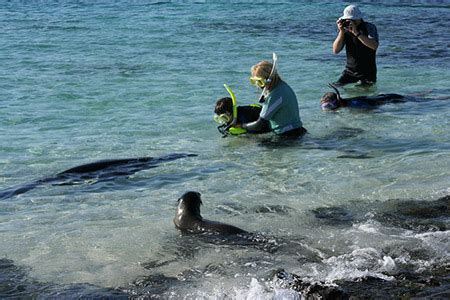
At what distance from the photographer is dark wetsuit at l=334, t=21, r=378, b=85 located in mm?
11336

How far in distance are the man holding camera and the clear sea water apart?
440 mm

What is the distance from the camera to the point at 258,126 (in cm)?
873

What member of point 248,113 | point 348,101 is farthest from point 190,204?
point 348,101

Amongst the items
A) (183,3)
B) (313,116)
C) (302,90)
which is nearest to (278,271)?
(313,116)

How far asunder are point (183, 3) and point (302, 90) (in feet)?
50.4

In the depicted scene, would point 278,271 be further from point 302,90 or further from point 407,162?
point 302,90

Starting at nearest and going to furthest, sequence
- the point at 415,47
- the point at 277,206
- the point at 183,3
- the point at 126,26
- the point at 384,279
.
A: the point at 384,279, the point at 277,206, the point at 415,47, the point at 126,26, the point at 183,3

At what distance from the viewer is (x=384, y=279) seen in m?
4.64

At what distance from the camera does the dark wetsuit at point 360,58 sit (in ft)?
37.2

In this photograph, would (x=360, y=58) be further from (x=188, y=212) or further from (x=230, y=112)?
(x=188, y=212)

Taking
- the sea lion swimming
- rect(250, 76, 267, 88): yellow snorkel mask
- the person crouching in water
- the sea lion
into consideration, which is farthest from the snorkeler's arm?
the sea lion

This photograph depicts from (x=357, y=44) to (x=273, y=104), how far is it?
11.2ft

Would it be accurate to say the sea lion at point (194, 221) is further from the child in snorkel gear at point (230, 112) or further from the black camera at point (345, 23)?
the black camera at point (345, 23)

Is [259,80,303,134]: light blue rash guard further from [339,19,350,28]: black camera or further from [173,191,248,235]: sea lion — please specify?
[339,19,350,28]: black camera
